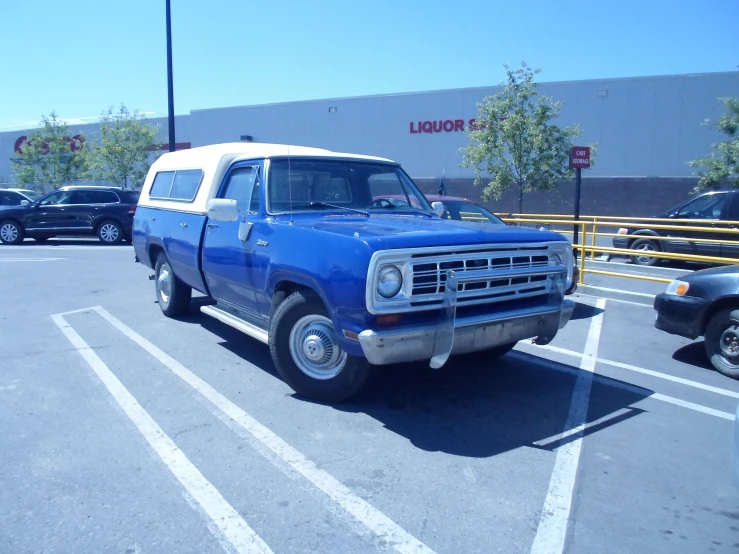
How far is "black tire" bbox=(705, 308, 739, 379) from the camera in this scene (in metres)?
6.27

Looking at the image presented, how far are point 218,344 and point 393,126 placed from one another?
25.0 metres

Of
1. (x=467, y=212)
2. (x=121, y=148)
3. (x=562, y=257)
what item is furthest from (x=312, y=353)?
(x=121, y=148)

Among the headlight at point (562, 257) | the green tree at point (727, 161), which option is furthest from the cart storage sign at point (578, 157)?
the green tree at point (727, 161)

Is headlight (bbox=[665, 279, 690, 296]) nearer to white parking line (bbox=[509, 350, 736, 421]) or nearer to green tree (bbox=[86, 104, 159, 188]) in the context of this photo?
white parking line (bbox=[509, 350, 736, 421])

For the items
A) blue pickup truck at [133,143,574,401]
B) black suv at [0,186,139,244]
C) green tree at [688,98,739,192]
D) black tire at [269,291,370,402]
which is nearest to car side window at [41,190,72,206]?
black suv at [0,186,139,244]

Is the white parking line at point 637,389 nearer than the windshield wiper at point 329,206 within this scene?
Yes

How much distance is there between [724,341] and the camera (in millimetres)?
6387

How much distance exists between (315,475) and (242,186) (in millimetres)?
3414

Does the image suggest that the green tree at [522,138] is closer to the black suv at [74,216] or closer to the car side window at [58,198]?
the black suv at [74,216]

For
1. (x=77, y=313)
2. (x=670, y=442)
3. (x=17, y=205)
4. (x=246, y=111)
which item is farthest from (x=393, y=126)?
(x=670, y=442)

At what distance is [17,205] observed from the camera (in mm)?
20703

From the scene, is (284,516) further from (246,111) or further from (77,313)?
(246,111)

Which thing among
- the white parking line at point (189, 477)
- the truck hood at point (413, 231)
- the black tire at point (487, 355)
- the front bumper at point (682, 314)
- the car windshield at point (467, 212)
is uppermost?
the car windshield at point (467, 212)

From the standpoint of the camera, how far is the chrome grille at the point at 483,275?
4602 mm
